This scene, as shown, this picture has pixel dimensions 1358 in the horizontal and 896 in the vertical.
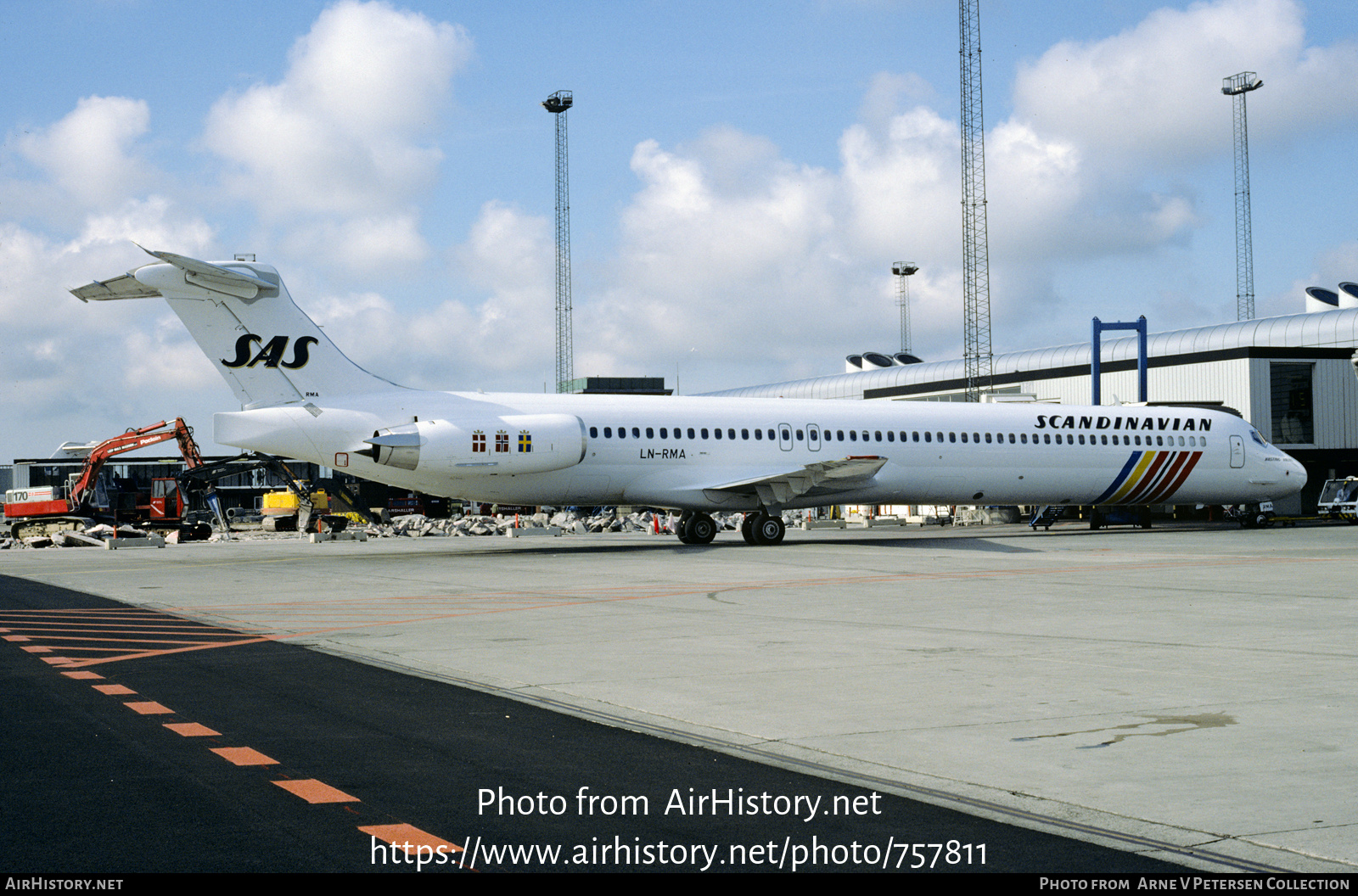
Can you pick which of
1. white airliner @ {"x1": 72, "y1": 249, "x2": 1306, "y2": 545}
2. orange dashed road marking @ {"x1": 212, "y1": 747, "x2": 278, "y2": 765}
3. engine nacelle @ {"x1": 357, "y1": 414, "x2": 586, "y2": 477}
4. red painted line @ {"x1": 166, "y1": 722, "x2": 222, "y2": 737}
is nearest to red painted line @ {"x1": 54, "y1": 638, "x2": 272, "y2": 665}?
red painted line @ {"x1": 166, "y1": 722, "x2": 222, "y2": 737}

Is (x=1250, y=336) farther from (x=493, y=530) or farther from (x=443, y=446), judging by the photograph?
(x=443, y=446)

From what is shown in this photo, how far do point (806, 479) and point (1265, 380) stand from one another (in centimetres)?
3123

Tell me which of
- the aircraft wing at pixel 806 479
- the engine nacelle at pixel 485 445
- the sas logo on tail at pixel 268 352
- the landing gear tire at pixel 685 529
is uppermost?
the sas logo on tail at pixel 268 352

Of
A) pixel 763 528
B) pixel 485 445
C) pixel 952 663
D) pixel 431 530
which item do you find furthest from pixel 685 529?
pixel 952 663

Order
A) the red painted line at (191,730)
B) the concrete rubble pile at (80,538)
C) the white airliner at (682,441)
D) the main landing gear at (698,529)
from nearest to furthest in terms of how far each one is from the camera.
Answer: the red painted line at (191,730) < the white airliner at (682,441) < the main landing gear at (698,529) < the concrete rubble pile at (80,538)

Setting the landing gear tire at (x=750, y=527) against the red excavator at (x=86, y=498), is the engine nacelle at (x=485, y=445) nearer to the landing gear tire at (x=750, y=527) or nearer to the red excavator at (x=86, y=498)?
the landing gear tire at (x=750, y=527)

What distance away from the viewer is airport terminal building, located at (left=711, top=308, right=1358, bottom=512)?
55.0 meters

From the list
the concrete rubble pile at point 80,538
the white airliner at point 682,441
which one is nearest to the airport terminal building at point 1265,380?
the white airliner at point 682,441

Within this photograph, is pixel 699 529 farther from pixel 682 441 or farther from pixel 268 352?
pixel 268 352

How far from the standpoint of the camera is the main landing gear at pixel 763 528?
3359 centimetres

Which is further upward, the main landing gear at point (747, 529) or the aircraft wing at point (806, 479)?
the aircraft wing at point (806, 479)

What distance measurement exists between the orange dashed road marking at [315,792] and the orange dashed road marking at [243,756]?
0.57m

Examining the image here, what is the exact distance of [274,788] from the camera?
6523 millimetres

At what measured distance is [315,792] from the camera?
254 inches
